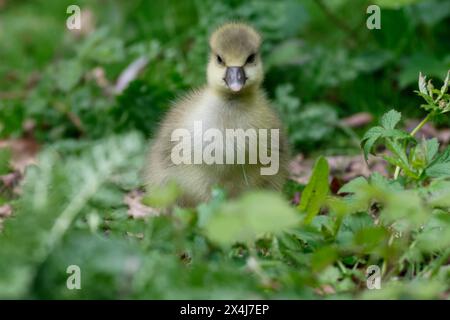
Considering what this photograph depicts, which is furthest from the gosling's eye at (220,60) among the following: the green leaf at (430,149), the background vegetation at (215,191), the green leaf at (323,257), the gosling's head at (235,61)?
the green leaf at (323,257)

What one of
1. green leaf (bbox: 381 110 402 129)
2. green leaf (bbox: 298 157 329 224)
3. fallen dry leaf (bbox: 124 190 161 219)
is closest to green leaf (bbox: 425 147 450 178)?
green leaf (bbox: 381 110 402 129)

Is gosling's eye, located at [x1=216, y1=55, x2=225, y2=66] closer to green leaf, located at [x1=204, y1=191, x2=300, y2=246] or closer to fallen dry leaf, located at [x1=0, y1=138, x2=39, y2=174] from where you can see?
green leaf, located at [x1=204, y1=191, x2=300, y2=246]

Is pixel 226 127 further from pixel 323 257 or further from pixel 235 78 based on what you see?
pixel 323 257

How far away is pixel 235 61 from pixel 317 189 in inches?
25.7

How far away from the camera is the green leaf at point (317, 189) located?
2.44 meters

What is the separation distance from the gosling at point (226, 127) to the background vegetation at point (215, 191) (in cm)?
17

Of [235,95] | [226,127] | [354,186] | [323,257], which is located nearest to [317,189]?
[354,186]

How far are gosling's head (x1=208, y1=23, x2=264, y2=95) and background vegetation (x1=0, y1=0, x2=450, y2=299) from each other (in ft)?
1.35

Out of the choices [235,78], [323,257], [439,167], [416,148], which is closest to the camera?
[323,257]

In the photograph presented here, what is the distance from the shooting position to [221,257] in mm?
2148

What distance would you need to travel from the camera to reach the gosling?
9.36ft

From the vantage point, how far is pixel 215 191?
2.18 meters

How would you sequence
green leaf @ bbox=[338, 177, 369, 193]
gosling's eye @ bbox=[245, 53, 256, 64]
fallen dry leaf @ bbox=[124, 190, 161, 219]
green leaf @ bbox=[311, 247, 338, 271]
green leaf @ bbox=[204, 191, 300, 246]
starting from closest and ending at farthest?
green leaf @ bbox=[204, 191, 300, 246], green leaf @ bbox=[311, 247, 338, 271], green leaf @ bbox=[338, 177, 369, 193], gosling's eye @ bbox=[245, 53, 256, 64], fallen dry leaf @ bbox=[124, 190, 161, 219]

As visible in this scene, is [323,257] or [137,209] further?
[137,209]
